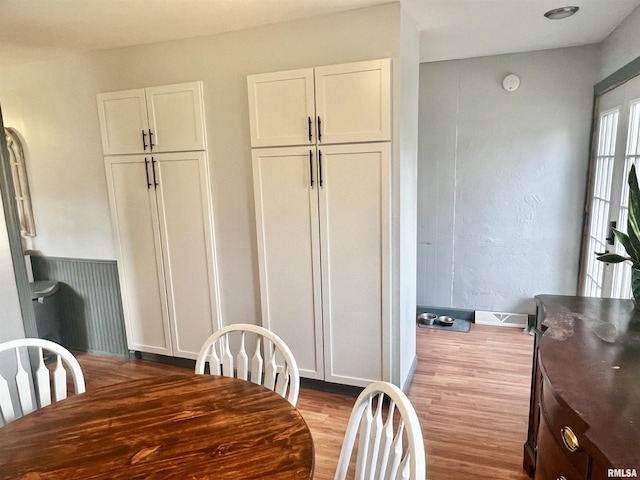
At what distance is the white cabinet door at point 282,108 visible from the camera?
243cm

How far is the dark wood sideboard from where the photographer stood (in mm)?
974

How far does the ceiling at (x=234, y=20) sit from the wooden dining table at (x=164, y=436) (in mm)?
1870

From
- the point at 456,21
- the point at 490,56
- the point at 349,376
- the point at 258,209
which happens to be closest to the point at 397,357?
the point at 349,376

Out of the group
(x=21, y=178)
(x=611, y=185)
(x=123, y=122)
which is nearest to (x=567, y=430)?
(x=611, y=185)

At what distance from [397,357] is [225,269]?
129 cm

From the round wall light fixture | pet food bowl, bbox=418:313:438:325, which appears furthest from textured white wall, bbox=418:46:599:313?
pet food bowl, bbox=418:313:438:325

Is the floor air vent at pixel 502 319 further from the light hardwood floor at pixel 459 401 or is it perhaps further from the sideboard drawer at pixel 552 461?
the sideboard drawer at pixel 552 461

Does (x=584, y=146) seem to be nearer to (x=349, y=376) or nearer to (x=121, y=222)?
(x=349, y=376)

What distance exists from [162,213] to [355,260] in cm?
143

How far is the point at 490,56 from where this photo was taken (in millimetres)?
3447

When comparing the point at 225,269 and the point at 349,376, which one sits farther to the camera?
the point at 225,269

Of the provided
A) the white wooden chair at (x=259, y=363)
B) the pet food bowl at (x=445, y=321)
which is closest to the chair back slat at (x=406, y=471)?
the white wooden chair at (x=259, y=363)

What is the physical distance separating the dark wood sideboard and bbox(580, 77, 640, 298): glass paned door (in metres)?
0.95
